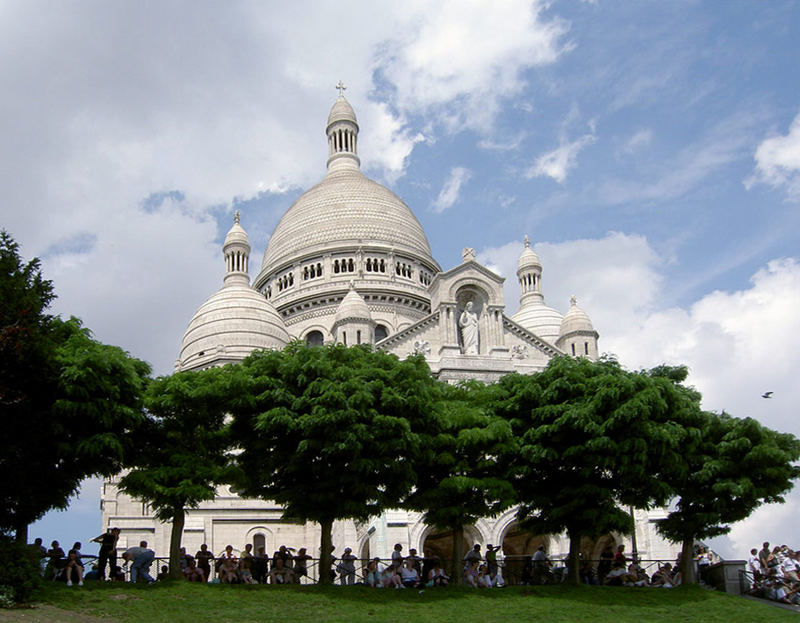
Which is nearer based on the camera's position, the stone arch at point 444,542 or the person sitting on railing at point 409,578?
the person sitting on railing at point 409,578

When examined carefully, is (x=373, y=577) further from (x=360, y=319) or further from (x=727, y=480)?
(x=360, y=319)

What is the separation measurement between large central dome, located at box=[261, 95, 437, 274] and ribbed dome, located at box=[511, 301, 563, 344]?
11.7 meters

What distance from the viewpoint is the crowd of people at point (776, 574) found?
102 feet

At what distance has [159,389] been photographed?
32312 mm

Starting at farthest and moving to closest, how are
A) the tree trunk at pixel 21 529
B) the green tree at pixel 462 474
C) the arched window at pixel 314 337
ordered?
the arched window at pixel 314 337
the green tree at pixel 462 474
the tree trunk at pixel 21 529

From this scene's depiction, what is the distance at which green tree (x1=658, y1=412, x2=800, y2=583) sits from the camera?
34094 millimetres

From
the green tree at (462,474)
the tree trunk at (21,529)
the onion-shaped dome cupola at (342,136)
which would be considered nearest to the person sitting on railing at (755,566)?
the green tree at (462,474)

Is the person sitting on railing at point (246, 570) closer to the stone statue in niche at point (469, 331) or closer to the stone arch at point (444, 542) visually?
the stone arch at point (444, 542)

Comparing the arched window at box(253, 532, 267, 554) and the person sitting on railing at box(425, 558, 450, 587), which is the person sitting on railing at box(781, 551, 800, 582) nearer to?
the person sitting on railing at box(425, 558, 450, 587)

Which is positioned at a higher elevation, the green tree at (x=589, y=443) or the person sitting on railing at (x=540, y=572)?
the green tree at (x=589, y=443)

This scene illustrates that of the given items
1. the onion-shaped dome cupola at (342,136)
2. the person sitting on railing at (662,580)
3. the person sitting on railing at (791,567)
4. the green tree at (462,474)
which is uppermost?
the onion-shaped dome cupola at (342,136)

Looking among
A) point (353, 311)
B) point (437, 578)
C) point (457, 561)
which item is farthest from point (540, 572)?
point (353, 311)

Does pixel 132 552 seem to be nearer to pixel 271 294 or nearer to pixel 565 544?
pixel 565 544

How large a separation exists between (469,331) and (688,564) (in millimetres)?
25771
